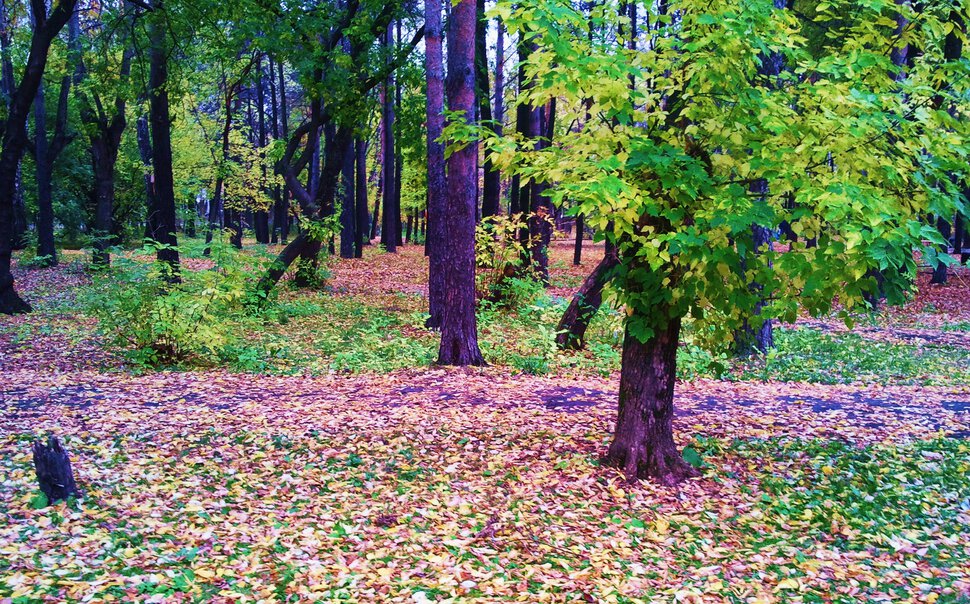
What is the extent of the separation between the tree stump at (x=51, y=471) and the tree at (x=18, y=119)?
9157 millimetres

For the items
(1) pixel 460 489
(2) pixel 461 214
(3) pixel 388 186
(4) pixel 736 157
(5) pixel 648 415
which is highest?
(3) pixel 388 186

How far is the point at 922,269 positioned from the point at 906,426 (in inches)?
755

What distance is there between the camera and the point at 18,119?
39.0ft

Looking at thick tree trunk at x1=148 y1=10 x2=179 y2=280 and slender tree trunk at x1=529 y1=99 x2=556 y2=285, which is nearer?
thick tree trunk at x1=148 y1=10 x2=179 y2=280

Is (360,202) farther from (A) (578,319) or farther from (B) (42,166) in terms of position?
(A) (578,319)

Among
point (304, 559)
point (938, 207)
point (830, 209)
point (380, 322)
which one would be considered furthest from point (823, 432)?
point (380, 322)

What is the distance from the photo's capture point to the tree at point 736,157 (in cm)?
402

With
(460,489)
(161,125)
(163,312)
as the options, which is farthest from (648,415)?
(161,125)

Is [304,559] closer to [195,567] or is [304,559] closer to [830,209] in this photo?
[195,567]

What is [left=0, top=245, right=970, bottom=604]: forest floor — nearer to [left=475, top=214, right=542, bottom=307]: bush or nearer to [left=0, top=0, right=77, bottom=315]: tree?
[left=0, top=0, right=77, bottom=315]: tree

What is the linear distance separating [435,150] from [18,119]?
7.49 meters

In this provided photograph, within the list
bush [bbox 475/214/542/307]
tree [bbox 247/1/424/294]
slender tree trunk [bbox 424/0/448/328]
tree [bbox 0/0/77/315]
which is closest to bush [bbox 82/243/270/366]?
slender tree trunk [bbox 424/0/448/328]

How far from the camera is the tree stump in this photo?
15.3ft

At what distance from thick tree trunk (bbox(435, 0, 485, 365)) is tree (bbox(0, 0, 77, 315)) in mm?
7033
